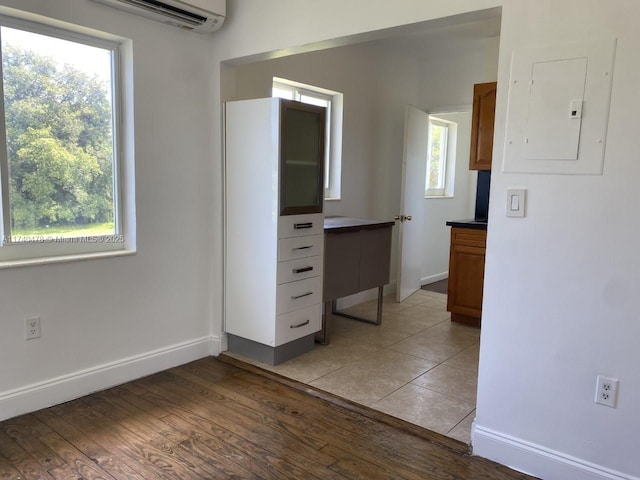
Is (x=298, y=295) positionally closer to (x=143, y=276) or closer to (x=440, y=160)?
(x=143, y=276)

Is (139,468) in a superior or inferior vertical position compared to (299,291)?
inferior

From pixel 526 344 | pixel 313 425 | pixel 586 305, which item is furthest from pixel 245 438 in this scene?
pixel 586 305

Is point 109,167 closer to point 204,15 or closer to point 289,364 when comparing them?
point 204,15

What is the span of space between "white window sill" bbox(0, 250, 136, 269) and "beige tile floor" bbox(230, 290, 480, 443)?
111cm

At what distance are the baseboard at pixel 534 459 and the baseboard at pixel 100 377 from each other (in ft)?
6.08

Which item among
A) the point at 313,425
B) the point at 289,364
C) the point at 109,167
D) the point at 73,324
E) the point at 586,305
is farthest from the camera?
the point at 289,364

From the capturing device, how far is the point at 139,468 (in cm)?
200

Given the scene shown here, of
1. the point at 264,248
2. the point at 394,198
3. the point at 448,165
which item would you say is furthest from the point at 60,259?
the point at 448,165

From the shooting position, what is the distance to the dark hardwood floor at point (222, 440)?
200cm

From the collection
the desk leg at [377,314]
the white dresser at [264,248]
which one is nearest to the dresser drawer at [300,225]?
the white dresser at [264,248]

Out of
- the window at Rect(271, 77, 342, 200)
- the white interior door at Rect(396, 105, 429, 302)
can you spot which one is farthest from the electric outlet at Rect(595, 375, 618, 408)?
the white interior door at Rect(396, 105, 429, 302)

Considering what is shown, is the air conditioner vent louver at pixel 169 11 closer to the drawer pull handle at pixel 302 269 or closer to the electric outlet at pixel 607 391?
the drawer pull handle at pixel 302 269

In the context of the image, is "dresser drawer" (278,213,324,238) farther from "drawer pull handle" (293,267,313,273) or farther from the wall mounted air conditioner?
the wall mounted air conditioner

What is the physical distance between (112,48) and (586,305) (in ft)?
8.91
